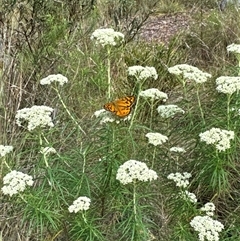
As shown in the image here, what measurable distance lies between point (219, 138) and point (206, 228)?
447mm

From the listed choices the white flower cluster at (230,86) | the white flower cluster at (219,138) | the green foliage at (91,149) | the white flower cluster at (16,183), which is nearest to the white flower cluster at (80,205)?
the green foliage at (91,149)

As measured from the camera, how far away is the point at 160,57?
6.16 m

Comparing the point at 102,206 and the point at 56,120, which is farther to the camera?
the point at 56,120

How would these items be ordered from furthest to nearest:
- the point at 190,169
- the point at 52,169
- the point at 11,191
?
the point at 190,169, the point at 52,169, the point at 11,191

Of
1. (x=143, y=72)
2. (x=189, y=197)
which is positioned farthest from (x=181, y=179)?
(x=143, y=72)

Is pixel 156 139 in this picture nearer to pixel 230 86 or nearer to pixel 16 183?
pixel 230 86

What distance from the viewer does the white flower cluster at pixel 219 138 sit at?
2.85 metres

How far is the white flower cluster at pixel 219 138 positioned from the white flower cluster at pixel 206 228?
0.37 meters

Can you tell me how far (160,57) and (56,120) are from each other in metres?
2.66

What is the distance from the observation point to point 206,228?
108 inches

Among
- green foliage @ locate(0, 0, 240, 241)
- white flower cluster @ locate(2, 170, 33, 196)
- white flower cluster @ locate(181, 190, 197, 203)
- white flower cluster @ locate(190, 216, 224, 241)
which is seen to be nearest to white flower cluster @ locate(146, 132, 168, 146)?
green foliage @ locate(0, 0, 240, 241)

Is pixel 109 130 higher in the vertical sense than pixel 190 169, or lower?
higher

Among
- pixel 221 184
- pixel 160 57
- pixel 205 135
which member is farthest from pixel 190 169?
pixel 160 57

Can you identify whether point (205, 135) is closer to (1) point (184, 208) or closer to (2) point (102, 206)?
(1) point (184, 208)
